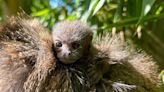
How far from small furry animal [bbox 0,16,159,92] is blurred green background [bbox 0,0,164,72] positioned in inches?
12.4

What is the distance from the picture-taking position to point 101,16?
117 inches

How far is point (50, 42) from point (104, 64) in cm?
19

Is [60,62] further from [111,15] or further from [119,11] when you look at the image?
[111,15]

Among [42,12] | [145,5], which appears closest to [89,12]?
[145,5]

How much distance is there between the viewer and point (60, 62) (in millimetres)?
1892

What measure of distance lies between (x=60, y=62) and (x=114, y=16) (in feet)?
2.71

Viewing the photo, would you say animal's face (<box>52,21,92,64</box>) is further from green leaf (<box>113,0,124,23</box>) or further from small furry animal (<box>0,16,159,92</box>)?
green leaf (<box>113,0,124,23</box>)

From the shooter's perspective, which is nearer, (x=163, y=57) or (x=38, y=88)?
(x=38, y=88)

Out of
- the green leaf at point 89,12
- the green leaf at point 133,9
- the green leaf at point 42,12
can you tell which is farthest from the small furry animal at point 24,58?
the green leaf at point 42,12

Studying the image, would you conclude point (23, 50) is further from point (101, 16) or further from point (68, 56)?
point (101, 16)

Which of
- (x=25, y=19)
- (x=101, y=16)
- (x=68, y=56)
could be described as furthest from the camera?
(x=101, y=16)

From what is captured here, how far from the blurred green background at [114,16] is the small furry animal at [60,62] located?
0.31m

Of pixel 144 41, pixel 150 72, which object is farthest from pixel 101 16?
pixel 150 72

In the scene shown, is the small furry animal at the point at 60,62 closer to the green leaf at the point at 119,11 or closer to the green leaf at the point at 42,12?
the green leaf at the point at 119,11
